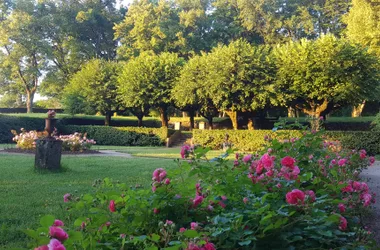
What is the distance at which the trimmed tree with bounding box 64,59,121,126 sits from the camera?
2936 centimetres

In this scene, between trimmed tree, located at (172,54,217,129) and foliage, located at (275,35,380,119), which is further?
trimmed tree, located at (172,54,217,129)

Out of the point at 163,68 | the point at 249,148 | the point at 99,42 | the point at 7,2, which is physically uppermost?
the point at 7,2

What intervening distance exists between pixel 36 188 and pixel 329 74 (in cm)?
1906

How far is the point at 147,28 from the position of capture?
37031 mm

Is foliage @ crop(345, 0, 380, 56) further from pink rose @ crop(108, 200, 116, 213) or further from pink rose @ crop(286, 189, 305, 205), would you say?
pink rose @ crop(108, 200, 116, 213)

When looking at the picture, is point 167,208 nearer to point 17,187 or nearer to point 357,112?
point 17,187

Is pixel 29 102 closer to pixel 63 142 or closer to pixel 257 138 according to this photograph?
pixel 63 142

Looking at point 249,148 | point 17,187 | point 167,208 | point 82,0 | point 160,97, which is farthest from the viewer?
point 82,0

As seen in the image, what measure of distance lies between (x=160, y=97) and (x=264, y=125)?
8684 millimetres

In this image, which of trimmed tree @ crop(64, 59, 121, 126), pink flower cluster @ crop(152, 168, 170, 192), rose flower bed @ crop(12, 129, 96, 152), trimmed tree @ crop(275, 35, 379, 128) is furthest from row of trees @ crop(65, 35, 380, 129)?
pink flower cluster @ crop(152, 168, 170, 192)

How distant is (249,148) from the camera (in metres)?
21.5

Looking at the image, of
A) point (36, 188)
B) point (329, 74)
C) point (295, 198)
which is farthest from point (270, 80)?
point (295, 198)

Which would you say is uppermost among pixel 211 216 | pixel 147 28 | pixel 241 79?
pixel 147 28

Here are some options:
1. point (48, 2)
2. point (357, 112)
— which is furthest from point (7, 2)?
point (357, 112)
